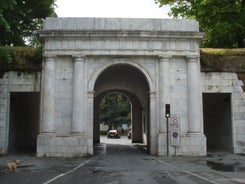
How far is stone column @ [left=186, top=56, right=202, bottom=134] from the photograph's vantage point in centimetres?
1930

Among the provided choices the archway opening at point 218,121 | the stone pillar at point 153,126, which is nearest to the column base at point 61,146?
the stone pillar at point 153,126

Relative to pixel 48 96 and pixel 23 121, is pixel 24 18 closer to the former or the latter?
pixel 23 121

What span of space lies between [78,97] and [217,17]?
1313cm

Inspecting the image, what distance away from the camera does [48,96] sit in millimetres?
19266

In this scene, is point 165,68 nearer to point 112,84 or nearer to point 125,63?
point 125,63

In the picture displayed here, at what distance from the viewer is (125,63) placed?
65.1 ft

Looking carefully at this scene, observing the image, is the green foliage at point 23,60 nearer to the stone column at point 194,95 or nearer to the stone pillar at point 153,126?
the stone pillar at point 153,126

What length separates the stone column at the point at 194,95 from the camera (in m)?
19.3

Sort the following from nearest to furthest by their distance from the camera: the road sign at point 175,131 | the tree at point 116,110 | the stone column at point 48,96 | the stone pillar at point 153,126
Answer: the road sign at point 175,131, the stone column at point 48,96, the stone pillar at point 153,126, the tree at point 116,110

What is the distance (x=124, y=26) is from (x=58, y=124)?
6.50m

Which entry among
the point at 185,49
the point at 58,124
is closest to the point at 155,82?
the point at 185,49

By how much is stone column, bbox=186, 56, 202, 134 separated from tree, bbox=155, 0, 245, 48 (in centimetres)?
694

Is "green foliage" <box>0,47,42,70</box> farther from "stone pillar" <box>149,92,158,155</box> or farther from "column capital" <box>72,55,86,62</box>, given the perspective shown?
"stone pillar" <box>149,92,158,155</box>

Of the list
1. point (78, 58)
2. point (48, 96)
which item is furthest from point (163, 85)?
point (48, 96)
